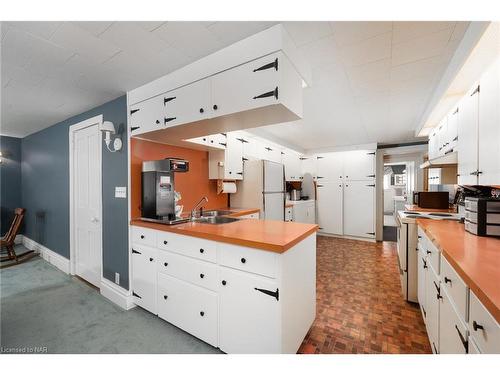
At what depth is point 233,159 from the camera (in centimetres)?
331

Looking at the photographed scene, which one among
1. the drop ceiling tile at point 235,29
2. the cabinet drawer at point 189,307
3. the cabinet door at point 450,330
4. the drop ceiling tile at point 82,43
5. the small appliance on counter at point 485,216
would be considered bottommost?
the cabinet drawer at point 189,307

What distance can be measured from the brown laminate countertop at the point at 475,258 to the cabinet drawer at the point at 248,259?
2.90 feet

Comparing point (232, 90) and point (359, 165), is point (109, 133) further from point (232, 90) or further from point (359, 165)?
point (359, 165)

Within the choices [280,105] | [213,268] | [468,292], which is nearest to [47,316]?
[213,268]

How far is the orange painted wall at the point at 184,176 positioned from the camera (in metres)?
2.37

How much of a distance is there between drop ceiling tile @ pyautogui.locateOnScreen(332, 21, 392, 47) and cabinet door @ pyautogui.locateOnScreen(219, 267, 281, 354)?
170cm

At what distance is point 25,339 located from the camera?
5.96 feet

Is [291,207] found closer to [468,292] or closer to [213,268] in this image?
[213,268]

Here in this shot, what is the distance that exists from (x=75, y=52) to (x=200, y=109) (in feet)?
3.36

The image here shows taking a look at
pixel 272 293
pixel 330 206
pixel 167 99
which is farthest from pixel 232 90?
pixel 330 206

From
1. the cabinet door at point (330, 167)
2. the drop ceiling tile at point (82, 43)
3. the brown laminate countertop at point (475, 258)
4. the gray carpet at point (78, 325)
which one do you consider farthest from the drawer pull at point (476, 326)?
the cabinet door at point (330, 167)

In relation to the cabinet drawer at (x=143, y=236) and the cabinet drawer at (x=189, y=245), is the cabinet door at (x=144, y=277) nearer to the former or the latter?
the cabinet drawer at (x=143, y=236)

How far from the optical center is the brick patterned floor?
169 cm

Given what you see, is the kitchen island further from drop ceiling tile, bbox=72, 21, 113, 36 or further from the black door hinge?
drop ceiling tile, bbox=72, 21, 113, 36
